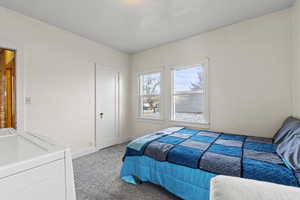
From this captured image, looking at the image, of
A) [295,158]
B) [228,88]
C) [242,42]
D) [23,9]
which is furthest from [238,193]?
[23,9]

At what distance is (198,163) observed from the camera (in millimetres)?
1567

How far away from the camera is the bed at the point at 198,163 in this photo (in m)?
1.32

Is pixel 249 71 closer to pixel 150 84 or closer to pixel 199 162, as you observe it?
pixel 199 162

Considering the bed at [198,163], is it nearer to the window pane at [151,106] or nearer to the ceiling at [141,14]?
the window pane at [151,106]

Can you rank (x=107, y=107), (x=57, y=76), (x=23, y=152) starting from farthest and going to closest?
(x=107, y=107), (x=57, y=76), (x=23, y=152)

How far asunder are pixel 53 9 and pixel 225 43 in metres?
3.10

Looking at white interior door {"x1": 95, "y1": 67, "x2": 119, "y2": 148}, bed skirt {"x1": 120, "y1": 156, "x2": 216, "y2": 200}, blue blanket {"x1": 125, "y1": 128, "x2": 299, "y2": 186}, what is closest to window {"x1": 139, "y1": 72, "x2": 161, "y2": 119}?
white interior door {"x1": 95, "y1": 67, "x2": 119, "y2": 148}

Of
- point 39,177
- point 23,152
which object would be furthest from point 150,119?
point 39,177

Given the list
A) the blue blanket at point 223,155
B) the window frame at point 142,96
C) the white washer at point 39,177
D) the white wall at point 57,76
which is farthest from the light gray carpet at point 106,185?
the window frame at point 142,96

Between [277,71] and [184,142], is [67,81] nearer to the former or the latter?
[184,142]

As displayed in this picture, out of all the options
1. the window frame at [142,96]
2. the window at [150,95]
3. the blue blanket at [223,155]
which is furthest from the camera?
the window at [150,95]

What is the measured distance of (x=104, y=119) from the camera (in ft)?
11.5

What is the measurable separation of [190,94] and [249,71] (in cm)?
119

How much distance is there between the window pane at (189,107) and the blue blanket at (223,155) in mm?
823
